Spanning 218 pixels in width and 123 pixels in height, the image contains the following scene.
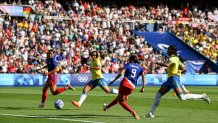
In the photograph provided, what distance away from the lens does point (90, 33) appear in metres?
51.4

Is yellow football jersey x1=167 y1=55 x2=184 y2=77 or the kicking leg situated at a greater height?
yellow football jersey x1=167 y1=55 x2=184 y2=77

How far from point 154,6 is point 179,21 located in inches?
148

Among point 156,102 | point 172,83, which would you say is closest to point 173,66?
point 172,83

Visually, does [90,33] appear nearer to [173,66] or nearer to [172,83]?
[173,66]

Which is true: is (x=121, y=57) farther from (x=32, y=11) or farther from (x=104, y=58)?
(x=32, y=11)

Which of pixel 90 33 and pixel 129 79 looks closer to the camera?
pixel 129 79

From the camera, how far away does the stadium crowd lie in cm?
4616

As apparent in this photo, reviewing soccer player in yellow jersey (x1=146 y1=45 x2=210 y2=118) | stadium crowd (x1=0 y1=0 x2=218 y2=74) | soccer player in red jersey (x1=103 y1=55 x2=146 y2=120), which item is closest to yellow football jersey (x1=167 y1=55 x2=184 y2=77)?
soccer player in yellow jersey (x1=146 y1=45 x2=210 y2=118)

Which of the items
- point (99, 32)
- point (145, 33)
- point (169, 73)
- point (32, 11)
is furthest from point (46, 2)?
point (169, 73)

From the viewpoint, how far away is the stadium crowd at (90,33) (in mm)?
46156

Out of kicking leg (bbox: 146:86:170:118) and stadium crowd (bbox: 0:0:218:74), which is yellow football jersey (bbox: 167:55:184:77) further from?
stadium crowd (bbox: 0:0:218:74)

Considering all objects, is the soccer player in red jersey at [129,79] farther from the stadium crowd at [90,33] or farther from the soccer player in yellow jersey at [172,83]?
the stadium crowd at [90,33]

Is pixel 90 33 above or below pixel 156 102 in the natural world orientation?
below

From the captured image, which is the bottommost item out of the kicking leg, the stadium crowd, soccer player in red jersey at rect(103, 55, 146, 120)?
the stadium crowd
